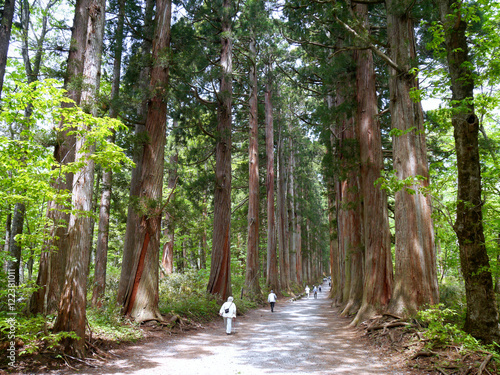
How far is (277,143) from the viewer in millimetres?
29078

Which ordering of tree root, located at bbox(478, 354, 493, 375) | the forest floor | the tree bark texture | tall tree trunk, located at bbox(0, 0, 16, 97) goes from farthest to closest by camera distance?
1. the tree bark texture
2. tall tree trunk, located at bbox(0, 0, 16, 97)
3. the forest floor
4. tree root, located at bbox(478, 354, 493, 375)

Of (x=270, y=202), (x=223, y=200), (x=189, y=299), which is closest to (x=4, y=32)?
(x=223, y=200)

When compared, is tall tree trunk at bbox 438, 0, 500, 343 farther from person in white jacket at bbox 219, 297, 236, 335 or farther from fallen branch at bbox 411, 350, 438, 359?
person in white jacket at bbox 219, 297, 236, 335

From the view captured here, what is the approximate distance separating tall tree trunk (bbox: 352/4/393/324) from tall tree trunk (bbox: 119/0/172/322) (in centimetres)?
616

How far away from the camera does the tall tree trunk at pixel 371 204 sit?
10117mm

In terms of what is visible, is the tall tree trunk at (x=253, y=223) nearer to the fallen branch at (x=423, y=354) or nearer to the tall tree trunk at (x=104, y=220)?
the tall tree trunk at (x=104, y=220)

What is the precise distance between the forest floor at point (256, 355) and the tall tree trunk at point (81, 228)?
62cm

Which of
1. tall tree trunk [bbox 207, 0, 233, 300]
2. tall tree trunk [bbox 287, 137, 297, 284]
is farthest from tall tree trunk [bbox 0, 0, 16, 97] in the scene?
tall tree trunk [bbox 287, 137, 297, 284]

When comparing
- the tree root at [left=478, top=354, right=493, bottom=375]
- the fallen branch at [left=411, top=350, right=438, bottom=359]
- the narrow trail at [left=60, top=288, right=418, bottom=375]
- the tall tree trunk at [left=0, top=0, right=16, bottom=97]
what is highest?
the tall tree trunk at [left=0, top=0, right=16, bottom=97]

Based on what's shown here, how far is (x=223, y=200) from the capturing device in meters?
13.7

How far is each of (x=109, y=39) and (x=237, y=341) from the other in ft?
40.0

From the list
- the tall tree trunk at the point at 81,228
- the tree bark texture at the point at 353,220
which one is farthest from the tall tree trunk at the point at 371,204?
the tall tree trunk at the point at 81,228

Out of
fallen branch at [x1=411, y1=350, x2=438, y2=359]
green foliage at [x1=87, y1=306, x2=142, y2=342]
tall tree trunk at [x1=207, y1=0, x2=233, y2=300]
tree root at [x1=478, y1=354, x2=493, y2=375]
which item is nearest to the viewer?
tree root at [x1=478, y1=354, x2=493, y2=375]

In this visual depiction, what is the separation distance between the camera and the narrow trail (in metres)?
5.57
